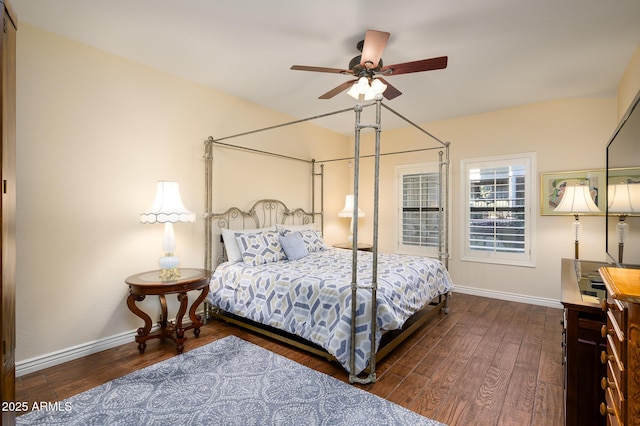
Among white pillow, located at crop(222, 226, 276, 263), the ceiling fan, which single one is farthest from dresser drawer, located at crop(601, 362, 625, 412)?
white pillow, located at crop(222, 226, 276, 263)

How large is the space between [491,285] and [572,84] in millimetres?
2713

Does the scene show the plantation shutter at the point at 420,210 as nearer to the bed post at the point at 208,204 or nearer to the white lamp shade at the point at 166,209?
the bed post at the point at 208,204

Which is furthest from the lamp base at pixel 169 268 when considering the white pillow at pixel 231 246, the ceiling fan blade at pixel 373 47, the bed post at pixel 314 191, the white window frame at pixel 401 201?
the white window frame at pixel 401 201

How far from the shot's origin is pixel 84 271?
2639 millimetres

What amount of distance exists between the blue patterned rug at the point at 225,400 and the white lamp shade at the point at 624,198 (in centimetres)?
169

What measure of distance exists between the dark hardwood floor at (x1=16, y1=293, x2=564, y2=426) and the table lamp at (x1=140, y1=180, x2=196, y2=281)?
727 mm

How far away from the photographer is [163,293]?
8.31 feet

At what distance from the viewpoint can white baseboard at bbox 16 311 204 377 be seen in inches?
91.4

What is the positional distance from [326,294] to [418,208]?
3159 mm

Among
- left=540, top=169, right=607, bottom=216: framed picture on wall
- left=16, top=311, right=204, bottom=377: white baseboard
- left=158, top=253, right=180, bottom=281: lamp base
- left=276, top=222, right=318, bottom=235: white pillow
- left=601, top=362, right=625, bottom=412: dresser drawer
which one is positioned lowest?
left=16, top=311, right=204, bottom=377: white baseboard

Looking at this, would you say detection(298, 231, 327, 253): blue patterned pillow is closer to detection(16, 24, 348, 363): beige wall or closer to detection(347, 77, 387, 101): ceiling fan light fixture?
detection(16, 24, 348, 363): beige wall

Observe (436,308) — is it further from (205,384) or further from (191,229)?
(191,229)

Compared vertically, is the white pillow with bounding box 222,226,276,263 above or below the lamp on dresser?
below

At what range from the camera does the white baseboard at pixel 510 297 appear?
12.9 feet
